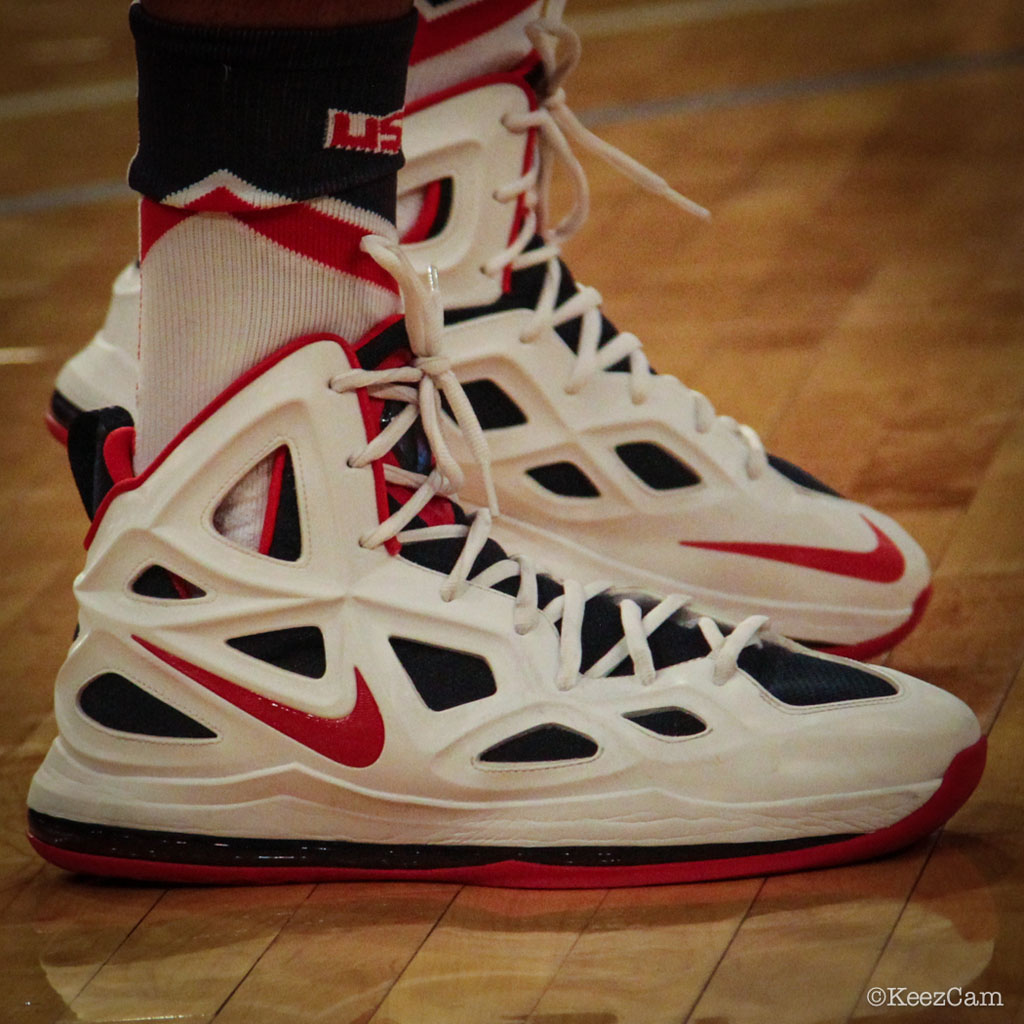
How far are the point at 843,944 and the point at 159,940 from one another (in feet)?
1.03

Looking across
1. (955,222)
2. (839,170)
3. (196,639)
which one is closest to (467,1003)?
(196,639)

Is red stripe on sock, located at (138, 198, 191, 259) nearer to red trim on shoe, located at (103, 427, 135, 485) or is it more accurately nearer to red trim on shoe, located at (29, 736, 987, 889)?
red trim on shoe, located at (103, 427, 135, 485)

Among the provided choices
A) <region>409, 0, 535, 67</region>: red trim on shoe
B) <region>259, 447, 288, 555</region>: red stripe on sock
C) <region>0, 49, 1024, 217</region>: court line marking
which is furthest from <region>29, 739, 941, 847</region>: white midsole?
<region>0, 49, 1024, 217</region>: court line marking

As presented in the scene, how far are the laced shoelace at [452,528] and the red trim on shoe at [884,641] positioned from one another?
0.60ft

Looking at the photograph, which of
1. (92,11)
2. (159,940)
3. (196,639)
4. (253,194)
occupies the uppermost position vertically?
(253,194)

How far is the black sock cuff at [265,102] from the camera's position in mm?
648

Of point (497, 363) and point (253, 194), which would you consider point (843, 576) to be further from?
point (253, 194)

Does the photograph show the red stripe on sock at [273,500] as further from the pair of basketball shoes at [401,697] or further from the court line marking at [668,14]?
the court line marking at [668,14]

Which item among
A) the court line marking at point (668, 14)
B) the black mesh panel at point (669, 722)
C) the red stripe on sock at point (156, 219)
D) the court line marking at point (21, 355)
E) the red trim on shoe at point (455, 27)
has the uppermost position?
the red trim on shoe at point (455, 27)

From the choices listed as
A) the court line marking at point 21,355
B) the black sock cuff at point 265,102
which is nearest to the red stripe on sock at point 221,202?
the black sock cuff at point 265,102

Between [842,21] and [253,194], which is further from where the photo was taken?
[842,21]

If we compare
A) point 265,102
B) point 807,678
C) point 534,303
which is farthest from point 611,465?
point 265,102

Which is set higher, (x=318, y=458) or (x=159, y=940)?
(x=318, y=458)

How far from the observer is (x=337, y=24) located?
2.14 ft
